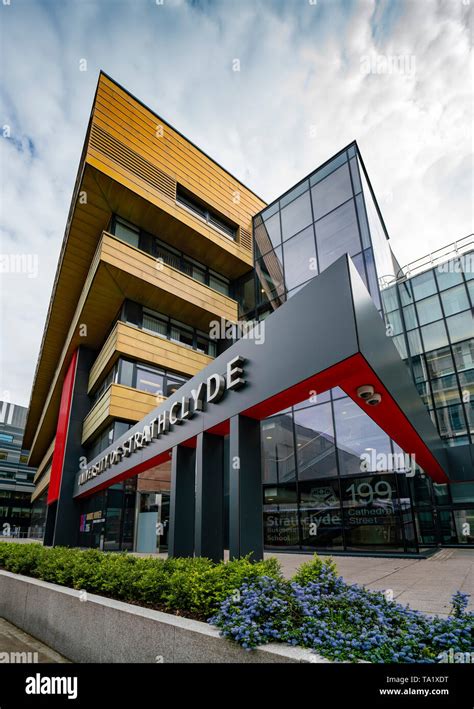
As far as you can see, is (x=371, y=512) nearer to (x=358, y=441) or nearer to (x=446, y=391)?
(x=358, y=441)

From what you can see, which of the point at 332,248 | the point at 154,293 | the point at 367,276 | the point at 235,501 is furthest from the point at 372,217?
the point at 235,501

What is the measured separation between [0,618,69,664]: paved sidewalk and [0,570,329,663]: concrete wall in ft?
0.31

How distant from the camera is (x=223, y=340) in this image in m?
23.2

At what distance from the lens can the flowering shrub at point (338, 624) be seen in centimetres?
272

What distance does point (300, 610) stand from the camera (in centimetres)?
350

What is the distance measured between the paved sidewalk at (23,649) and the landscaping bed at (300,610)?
3.54ft

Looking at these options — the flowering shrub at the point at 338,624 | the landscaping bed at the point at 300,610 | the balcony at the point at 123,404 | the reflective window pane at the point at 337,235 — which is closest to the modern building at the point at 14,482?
the balcony at the point at 123,404

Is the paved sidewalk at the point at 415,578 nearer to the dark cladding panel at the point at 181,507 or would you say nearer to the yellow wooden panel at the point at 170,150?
Answer: the dark cladding panel at the point at 181,507

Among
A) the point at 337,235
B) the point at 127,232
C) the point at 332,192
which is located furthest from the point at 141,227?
the point at 337,235

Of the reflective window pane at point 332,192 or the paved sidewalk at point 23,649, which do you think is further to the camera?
the reflective window pane at point 332,192

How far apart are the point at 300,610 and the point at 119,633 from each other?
214 centimetres

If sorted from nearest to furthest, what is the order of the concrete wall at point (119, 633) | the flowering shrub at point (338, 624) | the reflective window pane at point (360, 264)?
1. the flowering shrub at point (338, 624)
2. the concrete wall at point (119, 633)
3. the reflective window pane at point (360, 264)

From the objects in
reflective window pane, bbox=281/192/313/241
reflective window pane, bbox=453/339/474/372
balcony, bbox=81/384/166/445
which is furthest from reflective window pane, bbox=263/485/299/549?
reflective window pane, bbox=453/339/474/372
